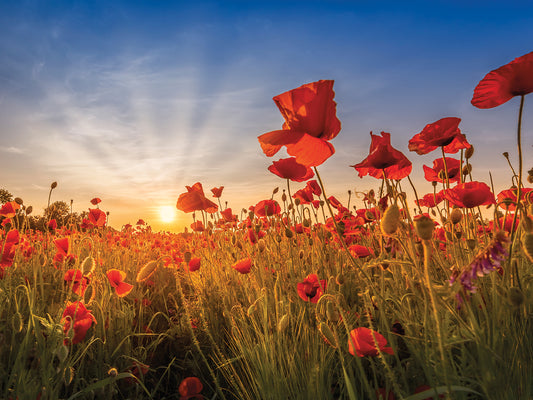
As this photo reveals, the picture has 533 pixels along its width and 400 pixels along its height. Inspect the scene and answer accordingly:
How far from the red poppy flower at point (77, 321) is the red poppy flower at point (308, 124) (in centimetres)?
108

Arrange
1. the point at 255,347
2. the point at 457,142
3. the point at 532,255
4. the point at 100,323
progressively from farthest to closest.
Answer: the point at 100,323
the point at 457,142
the point at 255,347
the point at 532,255

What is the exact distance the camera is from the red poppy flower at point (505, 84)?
1.18 metres

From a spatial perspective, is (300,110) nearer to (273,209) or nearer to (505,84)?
(505,84)

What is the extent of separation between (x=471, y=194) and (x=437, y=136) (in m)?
0.29

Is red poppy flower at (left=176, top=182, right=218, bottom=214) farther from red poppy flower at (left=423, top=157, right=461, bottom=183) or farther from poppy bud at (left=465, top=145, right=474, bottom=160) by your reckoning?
poppy bud at (left=465, top=145, right=474, bottom=160)

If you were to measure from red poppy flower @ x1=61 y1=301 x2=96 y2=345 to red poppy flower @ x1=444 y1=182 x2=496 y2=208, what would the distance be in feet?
5.50

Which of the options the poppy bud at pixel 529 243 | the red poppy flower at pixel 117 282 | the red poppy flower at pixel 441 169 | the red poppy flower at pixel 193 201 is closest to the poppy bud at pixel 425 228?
the poppy bud at pixel 529 243

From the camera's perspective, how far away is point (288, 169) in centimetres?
203

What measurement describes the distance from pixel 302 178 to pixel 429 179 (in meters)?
0.77

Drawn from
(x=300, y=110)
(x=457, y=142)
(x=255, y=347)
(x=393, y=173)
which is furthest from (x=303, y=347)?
(x=457, y=142)

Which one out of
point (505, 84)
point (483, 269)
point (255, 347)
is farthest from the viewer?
point (255, 347)

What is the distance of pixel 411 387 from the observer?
4.33ft

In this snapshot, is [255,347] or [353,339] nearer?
[353,339]

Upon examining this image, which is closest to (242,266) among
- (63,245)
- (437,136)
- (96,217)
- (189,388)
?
(189,388)
